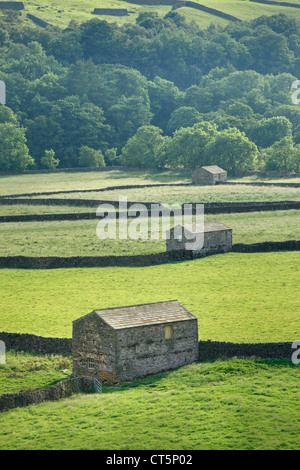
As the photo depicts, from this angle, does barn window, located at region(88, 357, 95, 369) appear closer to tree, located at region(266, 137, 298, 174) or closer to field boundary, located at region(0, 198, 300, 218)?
field boundary, located at region(0, 198, 300, 218)

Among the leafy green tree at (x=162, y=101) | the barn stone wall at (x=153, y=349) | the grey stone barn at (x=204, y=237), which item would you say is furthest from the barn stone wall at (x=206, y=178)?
the barn stone wall at (x=153, y=349)

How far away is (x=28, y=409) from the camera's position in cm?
3638

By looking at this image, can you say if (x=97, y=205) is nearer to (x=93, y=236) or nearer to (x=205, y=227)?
(x=93, y=236)

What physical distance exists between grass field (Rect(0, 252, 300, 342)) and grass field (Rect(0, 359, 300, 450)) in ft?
17.8

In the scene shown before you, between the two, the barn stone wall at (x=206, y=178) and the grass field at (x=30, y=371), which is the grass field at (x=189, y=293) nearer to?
the grass field at (x=30, y=371)

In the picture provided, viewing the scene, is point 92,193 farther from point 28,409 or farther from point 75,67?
point 75,67

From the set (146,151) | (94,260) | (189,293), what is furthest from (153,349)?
(146,151)

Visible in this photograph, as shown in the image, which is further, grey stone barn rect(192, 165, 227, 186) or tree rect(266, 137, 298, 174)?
tree rect(266, 137, 298, 174)

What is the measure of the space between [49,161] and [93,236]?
254 ft

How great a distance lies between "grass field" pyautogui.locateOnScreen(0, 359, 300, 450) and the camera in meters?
32.5

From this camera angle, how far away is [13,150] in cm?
14262

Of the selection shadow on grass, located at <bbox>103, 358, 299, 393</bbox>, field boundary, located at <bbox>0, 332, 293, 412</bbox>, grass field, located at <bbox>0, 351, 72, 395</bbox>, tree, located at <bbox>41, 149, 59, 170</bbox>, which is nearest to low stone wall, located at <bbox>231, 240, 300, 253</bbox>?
field boundary, located at <bbox>0, 332, 293, 412</bbox>
